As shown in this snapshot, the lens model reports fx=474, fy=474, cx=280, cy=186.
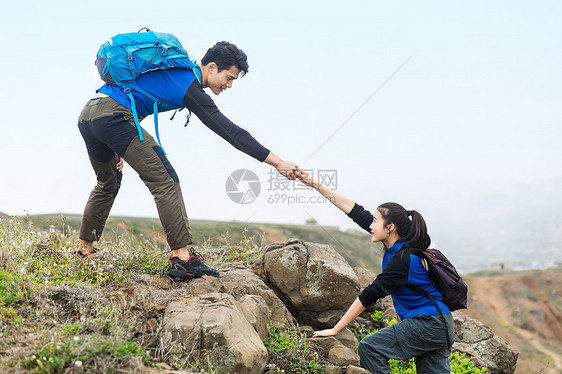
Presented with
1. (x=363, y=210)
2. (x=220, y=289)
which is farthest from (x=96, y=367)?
(x=363, y=210)

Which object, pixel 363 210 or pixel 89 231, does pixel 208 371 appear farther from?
pixel 89 231

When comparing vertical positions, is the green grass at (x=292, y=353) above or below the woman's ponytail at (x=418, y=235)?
below

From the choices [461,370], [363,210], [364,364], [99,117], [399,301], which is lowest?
[461,370]

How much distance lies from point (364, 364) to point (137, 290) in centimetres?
229

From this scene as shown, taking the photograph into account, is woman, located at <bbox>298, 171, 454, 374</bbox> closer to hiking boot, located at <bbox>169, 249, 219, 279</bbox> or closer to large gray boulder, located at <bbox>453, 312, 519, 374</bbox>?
hiking boot, located at <bbox>169, 249, 219, 279</bbox>

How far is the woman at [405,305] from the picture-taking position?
420 centimetres

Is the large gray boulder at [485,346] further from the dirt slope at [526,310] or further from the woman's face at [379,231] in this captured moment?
the dirt slope at [526,310]

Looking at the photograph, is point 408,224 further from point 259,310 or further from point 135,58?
point 135,58

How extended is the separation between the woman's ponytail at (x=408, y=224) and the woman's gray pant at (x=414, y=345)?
666 mm

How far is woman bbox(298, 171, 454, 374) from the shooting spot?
13.8 feet

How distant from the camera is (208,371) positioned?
377 cm

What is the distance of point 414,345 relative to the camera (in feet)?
13.9

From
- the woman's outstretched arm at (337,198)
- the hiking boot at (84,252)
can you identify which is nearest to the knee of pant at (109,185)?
the hiking boot at (84,252)

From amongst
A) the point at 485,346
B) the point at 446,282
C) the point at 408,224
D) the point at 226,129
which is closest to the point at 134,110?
the point at 226,129
